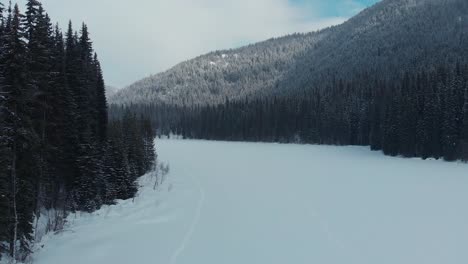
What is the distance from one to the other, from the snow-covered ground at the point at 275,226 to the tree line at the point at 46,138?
1.79 meters

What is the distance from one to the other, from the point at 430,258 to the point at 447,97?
2360 inches

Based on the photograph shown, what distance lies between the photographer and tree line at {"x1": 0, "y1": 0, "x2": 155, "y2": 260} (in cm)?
1620

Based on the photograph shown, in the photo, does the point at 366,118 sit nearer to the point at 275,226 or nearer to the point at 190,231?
the point at 275,226

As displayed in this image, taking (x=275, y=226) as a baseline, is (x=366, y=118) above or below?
above

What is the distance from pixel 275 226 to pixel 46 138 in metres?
13.8

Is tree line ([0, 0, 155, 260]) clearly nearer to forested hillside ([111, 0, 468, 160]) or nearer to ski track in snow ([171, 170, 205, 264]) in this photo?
ski track in snow ([171, 170, 205, 264])

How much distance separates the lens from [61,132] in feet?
88.4

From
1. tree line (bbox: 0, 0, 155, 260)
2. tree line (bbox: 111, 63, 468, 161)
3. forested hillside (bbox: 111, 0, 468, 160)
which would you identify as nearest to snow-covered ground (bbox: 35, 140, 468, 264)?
tree line (bbox: 0, 0, 155, 260)

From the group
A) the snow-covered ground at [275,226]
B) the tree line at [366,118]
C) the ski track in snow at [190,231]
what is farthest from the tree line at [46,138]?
the tree line at [366,118]

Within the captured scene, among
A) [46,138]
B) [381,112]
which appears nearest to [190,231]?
[46,138]

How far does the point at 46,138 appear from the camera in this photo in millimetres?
24812

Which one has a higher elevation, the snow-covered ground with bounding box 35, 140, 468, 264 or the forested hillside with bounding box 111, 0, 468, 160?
the forested hillside with bounding box 111, 0, 468, 160

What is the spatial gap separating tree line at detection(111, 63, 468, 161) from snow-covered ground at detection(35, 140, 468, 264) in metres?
36.4

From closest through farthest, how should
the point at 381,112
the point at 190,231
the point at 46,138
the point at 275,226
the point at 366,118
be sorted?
the point at 190,231, the point at 275,226, the point at 46,138, the point at 381,112, the point at 366,118
